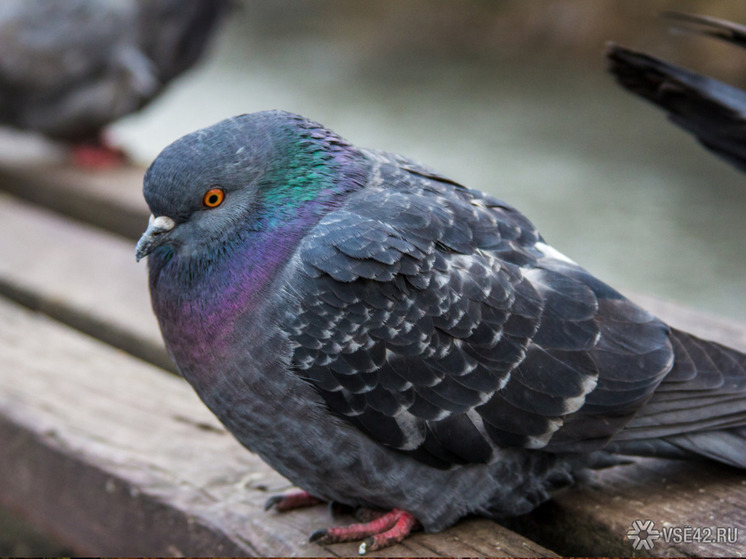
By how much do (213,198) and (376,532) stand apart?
3.37 ft

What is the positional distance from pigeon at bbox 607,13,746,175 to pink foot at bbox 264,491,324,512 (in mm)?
1683

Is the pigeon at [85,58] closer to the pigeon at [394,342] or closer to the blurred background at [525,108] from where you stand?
the blurred background at [525,108]

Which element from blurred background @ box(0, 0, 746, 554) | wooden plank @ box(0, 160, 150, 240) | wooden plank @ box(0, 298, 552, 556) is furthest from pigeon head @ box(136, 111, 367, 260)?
blurred background @ box(0, 0, 746, 554)

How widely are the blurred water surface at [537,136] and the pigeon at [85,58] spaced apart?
0.40m

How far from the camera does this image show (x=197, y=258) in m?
2.37

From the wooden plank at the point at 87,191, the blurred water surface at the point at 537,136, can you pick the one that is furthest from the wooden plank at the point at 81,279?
the blurred water surface at the point at 537,136

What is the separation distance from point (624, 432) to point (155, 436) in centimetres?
154

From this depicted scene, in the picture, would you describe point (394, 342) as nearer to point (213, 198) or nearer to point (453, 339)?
point (453, 339)

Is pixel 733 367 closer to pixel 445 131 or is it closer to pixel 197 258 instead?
pixel 197 258

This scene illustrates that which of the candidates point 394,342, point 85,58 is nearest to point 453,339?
point 394,342

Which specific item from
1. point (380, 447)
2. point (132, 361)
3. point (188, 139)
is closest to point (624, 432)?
point (380, 447)

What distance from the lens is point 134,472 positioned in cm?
268

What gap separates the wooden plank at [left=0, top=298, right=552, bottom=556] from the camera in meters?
2.45

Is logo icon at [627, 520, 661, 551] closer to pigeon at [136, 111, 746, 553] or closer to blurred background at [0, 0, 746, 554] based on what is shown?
pigeon at [136, 111, 746, 553]
